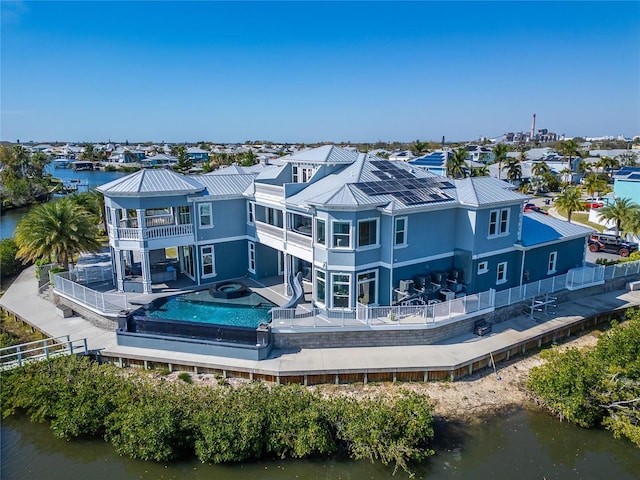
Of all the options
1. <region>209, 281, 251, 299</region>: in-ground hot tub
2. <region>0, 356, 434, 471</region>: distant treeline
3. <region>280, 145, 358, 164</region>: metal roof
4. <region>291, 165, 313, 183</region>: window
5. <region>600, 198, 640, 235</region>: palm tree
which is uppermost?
<region>280, 145, 358, 164</region>: metal roof

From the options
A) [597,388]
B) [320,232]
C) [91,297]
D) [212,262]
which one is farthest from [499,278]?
[91,297]

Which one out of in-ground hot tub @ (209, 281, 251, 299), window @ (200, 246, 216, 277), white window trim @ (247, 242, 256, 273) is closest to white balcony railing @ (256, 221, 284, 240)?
white window trim @ (247, 242, 256, 273)

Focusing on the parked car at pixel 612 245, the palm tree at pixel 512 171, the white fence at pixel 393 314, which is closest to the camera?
the white fence at pixel 393 314

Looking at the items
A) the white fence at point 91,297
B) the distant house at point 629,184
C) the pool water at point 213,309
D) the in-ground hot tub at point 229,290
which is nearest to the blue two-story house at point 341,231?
the in-ground hot tub at point 229,290

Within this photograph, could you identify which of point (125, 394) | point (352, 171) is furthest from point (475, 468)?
point (352, 171)

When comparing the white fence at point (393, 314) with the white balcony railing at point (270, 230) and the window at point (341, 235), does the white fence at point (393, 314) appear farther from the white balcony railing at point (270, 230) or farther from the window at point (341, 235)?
the white balcony railing at point (270, 230)

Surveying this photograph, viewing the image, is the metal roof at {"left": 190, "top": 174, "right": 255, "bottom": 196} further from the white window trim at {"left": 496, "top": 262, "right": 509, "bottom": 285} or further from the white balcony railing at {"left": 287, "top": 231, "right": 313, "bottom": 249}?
the white window trim at {"left": 496, "top": 262, "right": 509, "bottom": 285}

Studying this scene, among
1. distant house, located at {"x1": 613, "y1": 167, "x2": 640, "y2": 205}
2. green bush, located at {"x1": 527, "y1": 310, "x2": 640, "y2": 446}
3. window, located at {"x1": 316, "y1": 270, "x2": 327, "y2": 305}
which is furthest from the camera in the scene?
distant house, located at {"x1": 613, "y1": 167, "x2": 640, "y2": 205}
